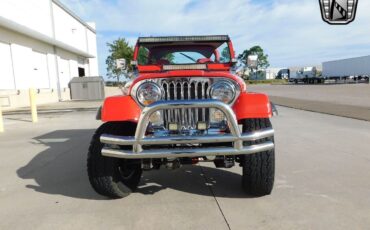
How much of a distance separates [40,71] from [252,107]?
70.3 feet

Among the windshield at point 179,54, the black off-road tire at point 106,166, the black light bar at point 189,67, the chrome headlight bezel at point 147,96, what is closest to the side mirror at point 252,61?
the windshield at point 179,54

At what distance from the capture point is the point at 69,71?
94.4 feet

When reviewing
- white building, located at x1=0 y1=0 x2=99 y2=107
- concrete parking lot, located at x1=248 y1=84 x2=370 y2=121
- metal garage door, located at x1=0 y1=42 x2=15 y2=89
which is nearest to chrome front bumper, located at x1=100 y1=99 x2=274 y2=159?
concrete parking lot, located at x1=248 y1=84 x2=370 y2=121

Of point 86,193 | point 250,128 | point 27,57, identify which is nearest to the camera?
point 250,128

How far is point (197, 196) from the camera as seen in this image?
3.88m

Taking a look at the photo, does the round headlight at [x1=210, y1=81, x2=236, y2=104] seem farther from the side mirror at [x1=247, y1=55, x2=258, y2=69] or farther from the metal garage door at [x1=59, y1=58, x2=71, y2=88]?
the metal garage door at [x1=59, y1=58, x2=71, y2=88]

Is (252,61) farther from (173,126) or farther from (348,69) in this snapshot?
(348,69)

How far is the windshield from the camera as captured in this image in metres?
5.19

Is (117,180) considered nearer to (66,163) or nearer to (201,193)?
(201,193)

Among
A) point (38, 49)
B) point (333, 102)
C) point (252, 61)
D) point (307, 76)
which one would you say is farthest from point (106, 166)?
point (307, 76)

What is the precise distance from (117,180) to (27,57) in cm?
1887

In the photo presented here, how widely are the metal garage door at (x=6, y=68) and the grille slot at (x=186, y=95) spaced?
15.9 meters

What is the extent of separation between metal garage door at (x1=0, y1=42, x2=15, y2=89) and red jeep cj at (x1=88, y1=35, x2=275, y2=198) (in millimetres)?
15672

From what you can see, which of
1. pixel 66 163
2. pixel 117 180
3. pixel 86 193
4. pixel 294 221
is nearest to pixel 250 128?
pixel 294 221
